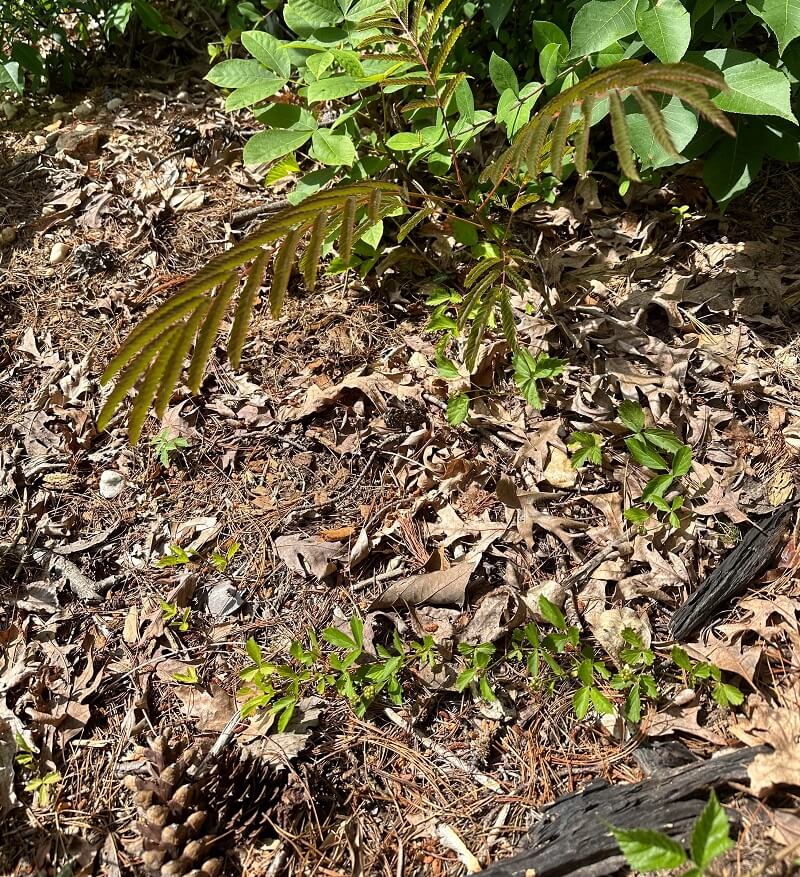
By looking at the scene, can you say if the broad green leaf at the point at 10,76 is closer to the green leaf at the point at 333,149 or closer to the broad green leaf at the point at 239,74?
the broad green leaf at the point at 239,74

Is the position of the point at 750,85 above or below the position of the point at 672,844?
above

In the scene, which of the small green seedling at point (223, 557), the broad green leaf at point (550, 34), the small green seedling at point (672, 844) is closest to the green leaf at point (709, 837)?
the small green seedling at point (672, 844)

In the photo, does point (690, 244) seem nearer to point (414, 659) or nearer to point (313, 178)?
point (313, 178)

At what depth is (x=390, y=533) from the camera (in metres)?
1.86

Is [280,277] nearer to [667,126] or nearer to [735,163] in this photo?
[667,126]

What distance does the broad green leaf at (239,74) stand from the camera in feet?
6.38

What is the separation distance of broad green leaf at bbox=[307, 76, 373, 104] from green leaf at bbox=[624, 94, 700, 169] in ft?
2.25

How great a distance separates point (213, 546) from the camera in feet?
6.27

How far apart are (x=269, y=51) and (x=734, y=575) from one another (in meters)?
1.81

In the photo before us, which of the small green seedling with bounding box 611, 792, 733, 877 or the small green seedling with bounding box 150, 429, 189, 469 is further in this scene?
the small green seedling with bounding box 150, 429, 189, 469

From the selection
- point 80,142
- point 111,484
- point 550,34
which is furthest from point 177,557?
point 80,142

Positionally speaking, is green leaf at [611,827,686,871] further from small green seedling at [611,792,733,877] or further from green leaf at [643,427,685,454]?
green leaf at [643,427,685,454]

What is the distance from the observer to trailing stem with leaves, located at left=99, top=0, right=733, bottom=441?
1.21 meters

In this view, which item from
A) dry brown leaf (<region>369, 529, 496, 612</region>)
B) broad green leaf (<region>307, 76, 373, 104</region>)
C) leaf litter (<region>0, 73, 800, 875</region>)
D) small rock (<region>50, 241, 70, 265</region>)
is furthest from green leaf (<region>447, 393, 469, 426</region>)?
small rock (<region>50, 241, 70, 265</region>)
